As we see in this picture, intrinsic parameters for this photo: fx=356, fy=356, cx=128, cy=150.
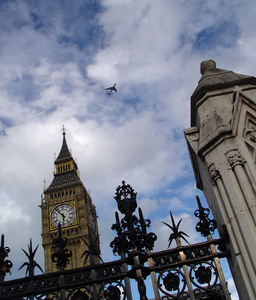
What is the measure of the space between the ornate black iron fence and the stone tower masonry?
1.40 feet

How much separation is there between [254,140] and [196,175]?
6.72 ft

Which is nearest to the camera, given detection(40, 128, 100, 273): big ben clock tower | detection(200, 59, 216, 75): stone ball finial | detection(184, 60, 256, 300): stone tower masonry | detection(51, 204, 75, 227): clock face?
detection(184, 60, 256, 300): stone tower masonry

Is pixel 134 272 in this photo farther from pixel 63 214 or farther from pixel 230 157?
pixel 63 214

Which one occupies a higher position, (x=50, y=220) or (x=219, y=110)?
(x=50, y=220)

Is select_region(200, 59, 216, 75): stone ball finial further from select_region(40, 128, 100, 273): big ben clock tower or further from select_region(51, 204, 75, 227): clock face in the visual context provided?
select_region(51, 204, 75, 227): clock face

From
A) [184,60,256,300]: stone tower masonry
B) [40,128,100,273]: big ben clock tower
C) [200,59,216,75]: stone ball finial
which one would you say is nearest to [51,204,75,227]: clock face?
[40,128,100,273]: big ben clock tower

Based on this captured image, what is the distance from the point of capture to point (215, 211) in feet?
24.2

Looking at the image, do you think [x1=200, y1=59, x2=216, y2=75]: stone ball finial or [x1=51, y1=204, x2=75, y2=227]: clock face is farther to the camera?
[x1=51, y1=204, x2=75, y2=227]: clock face

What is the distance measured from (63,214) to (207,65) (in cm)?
6695

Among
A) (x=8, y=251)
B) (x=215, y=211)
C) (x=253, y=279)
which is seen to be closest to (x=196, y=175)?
(x=215, y=211)

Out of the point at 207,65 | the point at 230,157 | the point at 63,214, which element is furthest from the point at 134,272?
the point at 63,214

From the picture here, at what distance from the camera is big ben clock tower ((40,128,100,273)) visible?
68312mm

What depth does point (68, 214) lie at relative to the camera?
239 feet

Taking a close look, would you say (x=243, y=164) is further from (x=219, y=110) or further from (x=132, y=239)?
(x=132, y=239)
